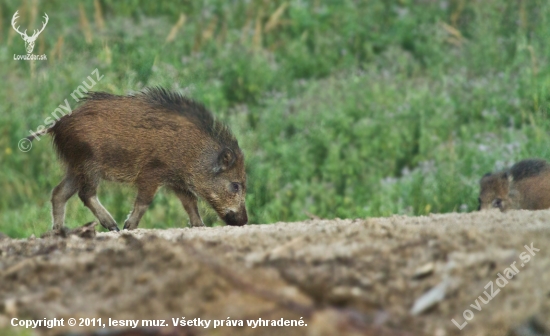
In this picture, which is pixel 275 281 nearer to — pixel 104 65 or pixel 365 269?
pixel 365 269

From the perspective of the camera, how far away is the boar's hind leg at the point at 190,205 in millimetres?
7469

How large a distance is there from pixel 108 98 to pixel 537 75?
5038 mm

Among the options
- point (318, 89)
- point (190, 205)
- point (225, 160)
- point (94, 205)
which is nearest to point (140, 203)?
point (94, 205)

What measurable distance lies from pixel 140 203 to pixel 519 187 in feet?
10.5

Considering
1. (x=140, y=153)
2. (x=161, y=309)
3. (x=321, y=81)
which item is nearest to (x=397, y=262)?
(x=161, y=309)

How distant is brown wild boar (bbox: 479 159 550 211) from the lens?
6.87m

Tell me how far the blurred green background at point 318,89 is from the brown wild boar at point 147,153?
1.23ft

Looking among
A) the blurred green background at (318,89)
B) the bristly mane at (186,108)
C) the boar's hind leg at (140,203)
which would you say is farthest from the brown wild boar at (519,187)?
the boar's hind leg at (140,203)

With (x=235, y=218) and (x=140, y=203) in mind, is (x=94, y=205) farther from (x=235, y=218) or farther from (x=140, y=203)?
(x=235, y=218)

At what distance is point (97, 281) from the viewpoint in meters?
3.57

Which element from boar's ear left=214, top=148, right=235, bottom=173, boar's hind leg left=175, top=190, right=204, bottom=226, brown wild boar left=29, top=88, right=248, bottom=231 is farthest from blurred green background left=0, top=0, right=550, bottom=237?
boar's ear left=214, top=148, right=235, bottom=173

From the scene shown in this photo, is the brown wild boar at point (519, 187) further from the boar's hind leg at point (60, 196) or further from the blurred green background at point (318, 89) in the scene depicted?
the boar's hind leg at point (60, 196)

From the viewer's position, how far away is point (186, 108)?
23.9ft

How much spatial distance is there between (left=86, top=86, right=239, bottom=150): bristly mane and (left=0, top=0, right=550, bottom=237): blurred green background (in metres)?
0.67
